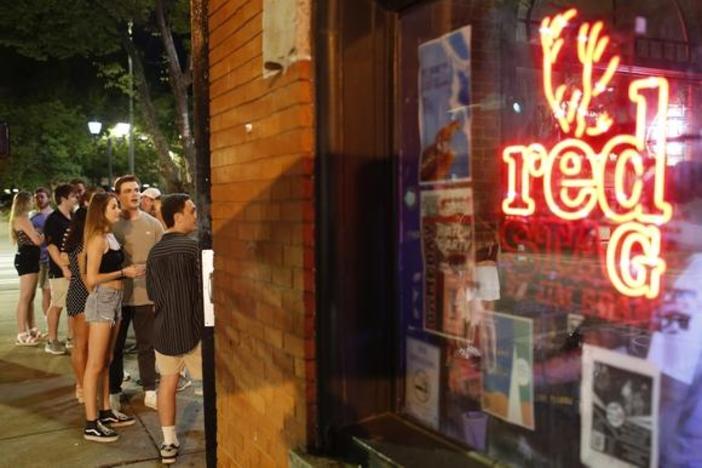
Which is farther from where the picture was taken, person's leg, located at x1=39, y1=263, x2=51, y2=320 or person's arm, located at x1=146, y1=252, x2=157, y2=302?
person's leg, located at x1=39, y1=263, x2=51, y2=320

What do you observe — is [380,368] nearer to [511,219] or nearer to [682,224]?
[511,219]

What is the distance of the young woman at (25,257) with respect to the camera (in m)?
8.02

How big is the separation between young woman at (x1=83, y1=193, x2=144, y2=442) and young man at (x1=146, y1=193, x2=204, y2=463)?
0.68 m

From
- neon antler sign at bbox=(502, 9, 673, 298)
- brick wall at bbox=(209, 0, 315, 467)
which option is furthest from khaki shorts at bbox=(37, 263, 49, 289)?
neon antler sign at bbox=(502, 9, 673, 298)

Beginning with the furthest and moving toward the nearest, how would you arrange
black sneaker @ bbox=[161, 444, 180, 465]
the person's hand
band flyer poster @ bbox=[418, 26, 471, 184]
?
the person's hand, black sneaker @ bbox=[161, 444, 180, 465], band flyer poster @ bbox=[418, 26, 471, 184]

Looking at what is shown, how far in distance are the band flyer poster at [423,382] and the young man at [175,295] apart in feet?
6.61

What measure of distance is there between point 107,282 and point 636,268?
14.0 feet

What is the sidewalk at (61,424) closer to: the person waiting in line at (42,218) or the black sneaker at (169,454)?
the black sneaker at (169,454)

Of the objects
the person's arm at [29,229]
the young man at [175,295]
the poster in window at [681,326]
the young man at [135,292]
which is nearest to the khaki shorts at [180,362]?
the young man at [175,295]

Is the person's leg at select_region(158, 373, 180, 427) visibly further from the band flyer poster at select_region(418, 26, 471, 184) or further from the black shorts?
the black shorts

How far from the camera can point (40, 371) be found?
7152mm

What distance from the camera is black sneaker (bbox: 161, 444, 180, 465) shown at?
4.80m

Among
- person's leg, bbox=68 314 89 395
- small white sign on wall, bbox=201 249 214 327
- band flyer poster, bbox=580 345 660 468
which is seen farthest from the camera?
person's leg, bbox=68 314 89 395

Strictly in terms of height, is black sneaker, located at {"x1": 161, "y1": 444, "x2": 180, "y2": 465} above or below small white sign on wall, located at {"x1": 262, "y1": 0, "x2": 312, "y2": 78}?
below
